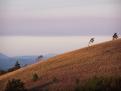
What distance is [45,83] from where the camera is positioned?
41688mm

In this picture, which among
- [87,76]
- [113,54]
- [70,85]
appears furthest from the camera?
[113,54]

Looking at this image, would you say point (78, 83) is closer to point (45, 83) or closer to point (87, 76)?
point (87, 76)

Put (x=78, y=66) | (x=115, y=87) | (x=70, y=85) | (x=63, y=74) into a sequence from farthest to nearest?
(x=78, y=66), (x=63, y=74), (x=70, y=85), (x=115, y=87)

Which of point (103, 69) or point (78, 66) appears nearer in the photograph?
point (103, 69)

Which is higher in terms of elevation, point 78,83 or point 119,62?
point 119,62

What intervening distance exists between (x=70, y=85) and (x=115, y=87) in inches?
221

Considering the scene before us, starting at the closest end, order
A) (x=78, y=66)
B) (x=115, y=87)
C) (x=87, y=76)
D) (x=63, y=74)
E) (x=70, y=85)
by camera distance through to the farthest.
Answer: (x=115, y=87) < (x=70, y=85) < (x=87, y=76) < (x=63, y=74) < (x=78, y=66)

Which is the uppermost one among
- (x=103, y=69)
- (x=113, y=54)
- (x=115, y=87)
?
(x=113, y=54)

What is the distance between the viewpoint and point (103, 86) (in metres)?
33.4

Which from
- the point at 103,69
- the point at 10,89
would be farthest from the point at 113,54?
the point at 10,89

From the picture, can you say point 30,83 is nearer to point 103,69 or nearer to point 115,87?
point 103,69

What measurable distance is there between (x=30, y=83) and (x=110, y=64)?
982cm

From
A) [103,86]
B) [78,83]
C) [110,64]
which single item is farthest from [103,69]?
[103,86]

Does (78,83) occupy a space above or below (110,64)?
below
